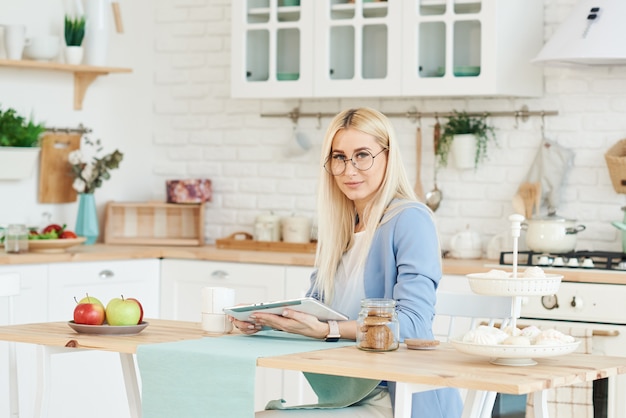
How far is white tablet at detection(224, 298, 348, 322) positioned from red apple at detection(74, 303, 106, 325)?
35cm

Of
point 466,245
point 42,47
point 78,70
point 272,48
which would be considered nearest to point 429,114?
point 466,245

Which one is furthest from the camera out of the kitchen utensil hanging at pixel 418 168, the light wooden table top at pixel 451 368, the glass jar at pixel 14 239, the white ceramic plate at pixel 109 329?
the kitchen utensil hanging at pixel 418 168

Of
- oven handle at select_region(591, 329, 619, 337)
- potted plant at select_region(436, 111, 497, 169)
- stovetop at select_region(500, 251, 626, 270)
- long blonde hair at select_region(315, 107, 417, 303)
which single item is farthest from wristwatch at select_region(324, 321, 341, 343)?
potted plant at select_region(436, 111, 497, 169)

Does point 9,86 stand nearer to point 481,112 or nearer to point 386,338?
point 481,112

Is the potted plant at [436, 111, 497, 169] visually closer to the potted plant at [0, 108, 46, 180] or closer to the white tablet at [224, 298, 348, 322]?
the potted plant at [0, 108, 46, 180]

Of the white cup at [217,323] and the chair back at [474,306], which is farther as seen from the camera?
the chair back at [474,306]

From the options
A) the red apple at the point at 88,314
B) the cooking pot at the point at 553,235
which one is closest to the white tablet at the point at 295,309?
the red apple at the point at 88,314

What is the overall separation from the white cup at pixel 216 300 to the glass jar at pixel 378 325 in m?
0.45

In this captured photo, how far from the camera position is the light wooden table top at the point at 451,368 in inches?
84.8

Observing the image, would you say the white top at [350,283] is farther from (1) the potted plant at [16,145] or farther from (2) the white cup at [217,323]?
(1) the potted plant at [16,145]

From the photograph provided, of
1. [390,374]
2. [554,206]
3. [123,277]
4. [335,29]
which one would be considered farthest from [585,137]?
[390,374]

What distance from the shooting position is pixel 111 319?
288 cm

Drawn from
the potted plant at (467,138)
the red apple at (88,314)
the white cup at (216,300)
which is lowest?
the red apple at (88,314)

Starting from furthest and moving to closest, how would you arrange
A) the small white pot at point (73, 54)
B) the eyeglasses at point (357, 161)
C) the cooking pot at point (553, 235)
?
the small white pot at point (73, 54) < the cooking pot at point (553, 235) < the eyeglasses at point (357, 161)
